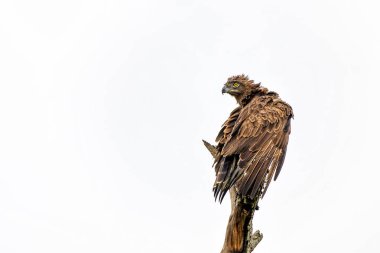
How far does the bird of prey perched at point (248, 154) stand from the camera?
851 cm

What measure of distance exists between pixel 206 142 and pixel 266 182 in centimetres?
160

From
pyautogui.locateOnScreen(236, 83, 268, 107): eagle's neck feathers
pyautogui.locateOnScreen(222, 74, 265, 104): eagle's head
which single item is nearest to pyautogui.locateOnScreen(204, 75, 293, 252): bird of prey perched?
pyautogui.locateOnScreen(236, 83, 268, 107): eagle's neck feathers

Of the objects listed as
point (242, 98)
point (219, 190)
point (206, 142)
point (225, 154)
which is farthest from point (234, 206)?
point (242, 98)

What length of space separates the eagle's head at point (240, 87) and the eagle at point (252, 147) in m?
0.88

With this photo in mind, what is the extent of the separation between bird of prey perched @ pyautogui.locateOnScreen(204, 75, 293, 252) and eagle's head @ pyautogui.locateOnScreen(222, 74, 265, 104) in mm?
790

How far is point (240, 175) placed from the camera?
8.91 m

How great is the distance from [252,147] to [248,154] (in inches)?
7.6

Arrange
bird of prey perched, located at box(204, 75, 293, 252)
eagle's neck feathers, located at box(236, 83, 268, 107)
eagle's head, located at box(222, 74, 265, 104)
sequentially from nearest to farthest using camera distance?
bird of prey perched, located at box(204, 75, 293, 252) < eagle's neck feathers, located at box(236, 83, 268, 107) < eagle's head, located at box(222, 74, 265, 104)

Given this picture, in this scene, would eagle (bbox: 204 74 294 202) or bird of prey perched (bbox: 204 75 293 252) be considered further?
eagle (bbox: 204 74 294 202)

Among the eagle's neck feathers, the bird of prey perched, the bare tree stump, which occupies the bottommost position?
the bare tree stump

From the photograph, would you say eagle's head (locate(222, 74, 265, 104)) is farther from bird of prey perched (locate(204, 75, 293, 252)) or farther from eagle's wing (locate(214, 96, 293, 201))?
eagle's wing (locate(214, 96, 293, 201))

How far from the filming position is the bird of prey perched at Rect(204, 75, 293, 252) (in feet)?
27.9

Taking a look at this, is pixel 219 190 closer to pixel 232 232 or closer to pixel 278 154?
pixel 232 232

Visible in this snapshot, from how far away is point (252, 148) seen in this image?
9.41 meters
